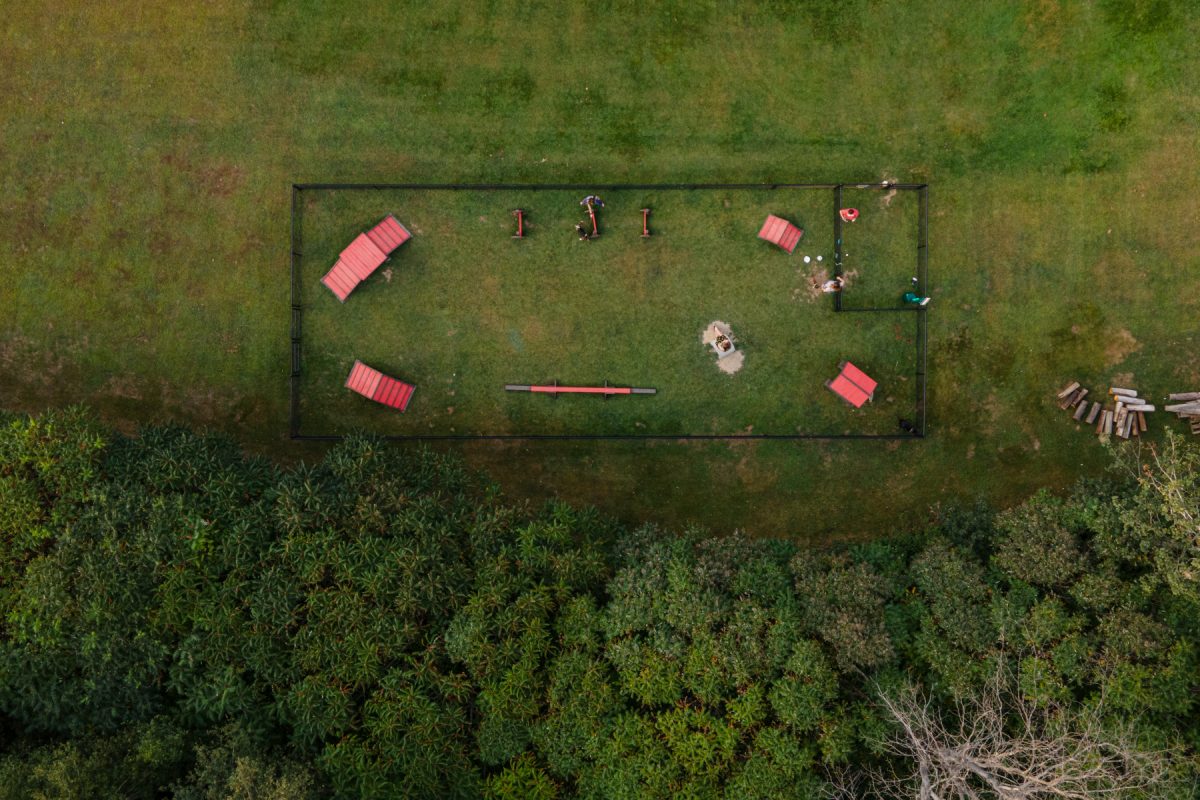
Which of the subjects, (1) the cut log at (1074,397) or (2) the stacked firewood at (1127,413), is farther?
(1) the cut log at (1074,397)

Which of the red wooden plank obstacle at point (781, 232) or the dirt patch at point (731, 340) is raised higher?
the red wooden plank obstacle at point (781, 232)

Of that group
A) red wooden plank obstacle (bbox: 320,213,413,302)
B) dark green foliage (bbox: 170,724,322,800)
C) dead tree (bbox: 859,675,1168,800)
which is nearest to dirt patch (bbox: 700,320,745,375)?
red wooden plank obstacle (bbox: 320,213,413,302)

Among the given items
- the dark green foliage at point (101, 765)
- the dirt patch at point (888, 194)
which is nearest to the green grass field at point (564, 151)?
the dirt patch at point (888, 194)

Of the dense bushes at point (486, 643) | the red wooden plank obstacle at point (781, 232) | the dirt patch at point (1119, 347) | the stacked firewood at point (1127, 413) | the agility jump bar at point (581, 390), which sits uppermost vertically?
the red wooden plank obstacle at point (781, 232)

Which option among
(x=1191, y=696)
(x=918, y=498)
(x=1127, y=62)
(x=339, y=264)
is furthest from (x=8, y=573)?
(x=1127, y=62)

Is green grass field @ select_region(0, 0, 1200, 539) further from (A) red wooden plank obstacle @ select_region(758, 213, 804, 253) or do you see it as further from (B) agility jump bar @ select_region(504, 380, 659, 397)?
(A) red wooden plank obstacle @ select_region(758, 213, 804, 253)

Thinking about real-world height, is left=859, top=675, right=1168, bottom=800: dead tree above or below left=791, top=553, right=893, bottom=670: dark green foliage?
below

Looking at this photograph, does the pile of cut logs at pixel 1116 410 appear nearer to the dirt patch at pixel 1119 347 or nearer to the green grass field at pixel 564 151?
the green grass field at pixel 564 151
